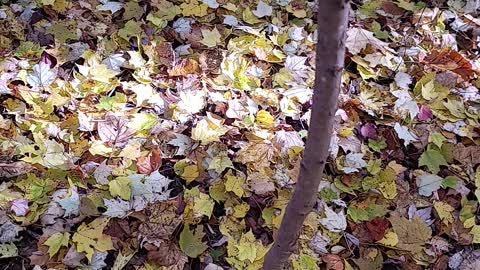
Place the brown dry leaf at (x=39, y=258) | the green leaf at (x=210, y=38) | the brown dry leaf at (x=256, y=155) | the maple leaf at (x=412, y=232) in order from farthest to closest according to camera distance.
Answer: the green leaf at (x=210, y=38) → the brown dry leaf at (x=256, y=155) → the maple leaf at (x=412, y=232) → the brown dry leaf at (x=39, y=258)

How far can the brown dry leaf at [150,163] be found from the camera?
64.7 inches

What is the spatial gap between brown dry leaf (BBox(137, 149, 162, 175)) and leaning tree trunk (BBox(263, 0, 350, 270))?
0.65 meters

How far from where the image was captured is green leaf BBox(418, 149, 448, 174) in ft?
5.73

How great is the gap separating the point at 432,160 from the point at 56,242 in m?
1.21

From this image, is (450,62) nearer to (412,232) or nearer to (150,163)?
(412,232)

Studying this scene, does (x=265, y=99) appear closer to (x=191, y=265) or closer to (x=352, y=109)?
(x=352, y=109)

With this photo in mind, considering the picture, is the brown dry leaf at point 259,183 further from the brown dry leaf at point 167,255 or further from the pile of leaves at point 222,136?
the brown dry leaf at point 167,255

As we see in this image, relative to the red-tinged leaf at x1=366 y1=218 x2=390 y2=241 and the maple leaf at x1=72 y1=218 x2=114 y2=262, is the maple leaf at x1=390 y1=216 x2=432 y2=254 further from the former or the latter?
the maple leaf at x1=72 y1=218 x2=114 y2=262

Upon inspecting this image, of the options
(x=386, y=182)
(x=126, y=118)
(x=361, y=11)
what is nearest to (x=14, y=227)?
(x=126, y=118)

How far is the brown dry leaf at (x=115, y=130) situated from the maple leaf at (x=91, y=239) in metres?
0.31

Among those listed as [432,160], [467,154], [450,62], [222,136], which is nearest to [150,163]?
[222,136]

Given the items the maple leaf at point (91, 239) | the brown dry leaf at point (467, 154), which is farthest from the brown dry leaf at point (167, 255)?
the brown dry leaf at point (467, 154)

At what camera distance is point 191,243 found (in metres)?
1.50

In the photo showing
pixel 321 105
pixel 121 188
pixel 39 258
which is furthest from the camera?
pixel 121 188
